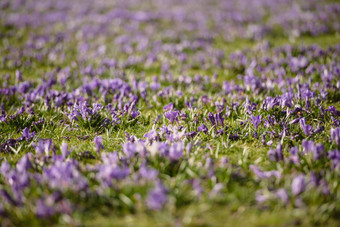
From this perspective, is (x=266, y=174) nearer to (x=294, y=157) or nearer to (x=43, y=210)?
(x=294, y=157)

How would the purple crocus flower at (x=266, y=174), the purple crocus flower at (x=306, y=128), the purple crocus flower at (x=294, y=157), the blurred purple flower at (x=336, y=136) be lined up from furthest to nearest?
the purple crocus flower at (x=306, y=128) < the blurred purple flower at (x=336, y=136) < the purple crocus flower at (x=294, y=157) < the purple crocus flower at (x=266, y=174)

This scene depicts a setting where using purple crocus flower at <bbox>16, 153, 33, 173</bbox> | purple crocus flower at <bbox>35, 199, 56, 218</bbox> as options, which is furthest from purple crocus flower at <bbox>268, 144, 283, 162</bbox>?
purple crocus flower at <bbox>16, 153, 33, 173</bbox>

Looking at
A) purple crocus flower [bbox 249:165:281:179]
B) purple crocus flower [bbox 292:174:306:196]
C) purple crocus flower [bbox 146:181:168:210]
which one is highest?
purple crocus flower [bbox 146:181:168:210]

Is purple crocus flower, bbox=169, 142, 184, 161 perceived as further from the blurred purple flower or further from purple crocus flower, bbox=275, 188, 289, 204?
the blurred purple flower

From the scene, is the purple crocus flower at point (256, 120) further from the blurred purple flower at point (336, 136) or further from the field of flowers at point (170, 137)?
the blurred purple flower at point (336, 136)

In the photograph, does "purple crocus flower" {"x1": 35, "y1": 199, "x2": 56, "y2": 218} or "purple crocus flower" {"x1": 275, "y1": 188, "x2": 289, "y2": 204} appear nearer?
"purple crocus flower" {"x1": 35, "y1": 199, "x2": 56, "y2": 218}

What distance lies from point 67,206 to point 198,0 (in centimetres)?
1652

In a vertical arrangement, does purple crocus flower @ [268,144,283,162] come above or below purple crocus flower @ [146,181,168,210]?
below

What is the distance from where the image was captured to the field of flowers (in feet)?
6.69

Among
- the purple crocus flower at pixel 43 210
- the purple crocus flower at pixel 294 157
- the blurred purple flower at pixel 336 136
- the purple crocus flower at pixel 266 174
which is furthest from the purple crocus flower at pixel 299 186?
the purple crocus flower at pixel 43 210

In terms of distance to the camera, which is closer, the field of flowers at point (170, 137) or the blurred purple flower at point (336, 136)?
the field of flowers at point (170, 137)

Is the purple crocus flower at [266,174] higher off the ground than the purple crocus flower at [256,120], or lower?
lower

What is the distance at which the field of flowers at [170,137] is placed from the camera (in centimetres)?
204

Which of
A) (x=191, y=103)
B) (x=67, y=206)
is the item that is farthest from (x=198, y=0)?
(x=67, y=206)
